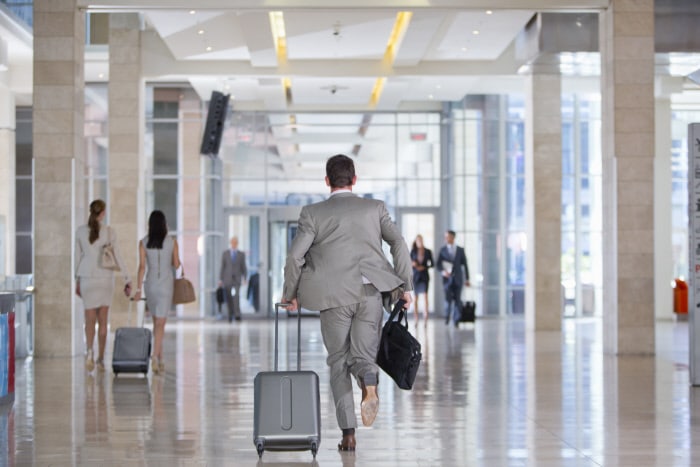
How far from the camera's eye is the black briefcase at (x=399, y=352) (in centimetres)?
664

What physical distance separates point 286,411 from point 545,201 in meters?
16.7

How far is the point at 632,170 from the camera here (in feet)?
52.0

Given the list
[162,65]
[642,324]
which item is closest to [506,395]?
[642,324]

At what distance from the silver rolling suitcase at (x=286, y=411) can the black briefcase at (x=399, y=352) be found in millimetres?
459

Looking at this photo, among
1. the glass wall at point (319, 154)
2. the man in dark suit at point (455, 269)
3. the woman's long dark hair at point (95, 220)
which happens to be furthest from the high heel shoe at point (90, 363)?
the glass wall at point (319, 154)

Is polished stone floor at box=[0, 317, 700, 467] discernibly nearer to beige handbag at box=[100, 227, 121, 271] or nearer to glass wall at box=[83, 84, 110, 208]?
beige handbag at box=[100, 227, 121, 271]

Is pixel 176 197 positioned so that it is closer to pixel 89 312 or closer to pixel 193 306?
pixel 193 306

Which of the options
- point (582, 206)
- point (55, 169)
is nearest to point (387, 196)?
point (582, 206)

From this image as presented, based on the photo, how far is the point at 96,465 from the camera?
6.57 metres

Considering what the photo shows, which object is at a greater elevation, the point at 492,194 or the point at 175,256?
the point at 492,194

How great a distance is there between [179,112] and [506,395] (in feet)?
67.7

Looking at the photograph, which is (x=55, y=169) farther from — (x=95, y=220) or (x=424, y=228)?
(x=424, y=228)

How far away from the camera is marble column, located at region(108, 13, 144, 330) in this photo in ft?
74.0

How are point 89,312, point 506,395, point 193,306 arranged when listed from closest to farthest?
point 506,395, point 89,312, point 193,306
